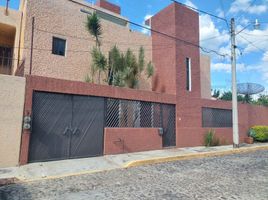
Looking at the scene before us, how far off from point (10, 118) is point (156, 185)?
18.1 ft

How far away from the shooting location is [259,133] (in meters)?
18.4

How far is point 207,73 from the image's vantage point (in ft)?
76.3

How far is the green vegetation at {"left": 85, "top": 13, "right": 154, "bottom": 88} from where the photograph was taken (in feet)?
44.4

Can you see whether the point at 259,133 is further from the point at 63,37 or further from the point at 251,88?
the point at 63,37

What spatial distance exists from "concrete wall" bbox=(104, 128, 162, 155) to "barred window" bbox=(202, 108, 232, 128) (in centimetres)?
442

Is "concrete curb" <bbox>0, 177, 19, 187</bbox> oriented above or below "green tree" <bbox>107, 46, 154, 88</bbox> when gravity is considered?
below

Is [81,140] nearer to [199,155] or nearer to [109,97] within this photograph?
[109,97]

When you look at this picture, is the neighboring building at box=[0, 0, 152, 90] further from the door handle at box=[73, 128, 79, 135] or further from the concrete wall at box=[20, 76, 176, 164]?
the door handle at box=[73, 128, 79, 135]

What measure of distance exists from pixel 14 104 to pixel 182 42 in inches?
419

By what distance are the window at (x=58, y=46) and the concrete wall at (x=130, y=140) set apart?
551cm

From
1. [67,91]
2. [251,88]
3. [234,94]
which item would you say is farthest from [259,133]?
[67,91]

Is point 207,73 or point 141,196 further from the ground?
point 207,73

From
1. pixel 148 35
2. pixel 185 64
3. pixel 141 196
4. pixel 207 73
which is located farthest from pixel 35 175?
pixel 207 73

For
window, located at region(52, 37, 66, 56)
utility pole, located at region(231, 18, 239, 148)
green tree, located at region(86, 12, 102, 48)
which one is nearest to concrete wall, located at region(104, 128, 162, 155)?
utility pole, located at region(231, 18, 239, 148)
